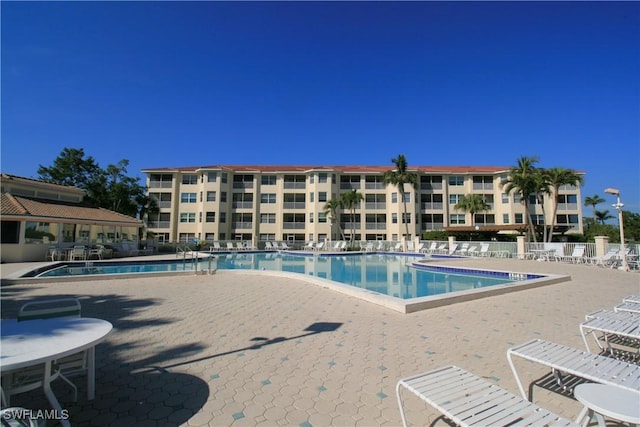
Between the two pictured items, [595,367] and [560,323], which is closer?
[595,367]

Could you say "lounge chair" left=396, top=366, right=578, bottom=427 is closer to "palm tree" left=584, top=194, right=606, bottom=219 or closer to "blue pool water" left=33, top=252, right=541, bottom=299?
"blue pool water" left=33, top=252, right=541, bottom=299

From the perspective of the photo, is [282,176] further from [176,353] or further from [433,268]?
[176,353]

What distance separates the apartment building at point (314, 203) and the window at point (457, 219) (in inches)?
5.3

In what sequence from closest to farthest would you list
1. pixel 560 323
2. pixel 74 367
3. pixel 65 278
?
pixel 74 367
pixel 560 323
pixel 65 278

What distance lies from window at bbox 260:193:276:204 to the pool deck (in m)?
33.5

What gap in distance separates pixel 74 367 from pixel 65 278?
10.6m

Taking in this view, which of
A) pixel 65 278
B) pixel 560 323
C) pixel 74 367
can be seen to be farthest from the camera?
pixel 65 278

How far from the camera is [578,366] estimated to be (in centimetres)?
295

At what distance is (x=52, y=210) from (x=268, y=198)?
24.6 m

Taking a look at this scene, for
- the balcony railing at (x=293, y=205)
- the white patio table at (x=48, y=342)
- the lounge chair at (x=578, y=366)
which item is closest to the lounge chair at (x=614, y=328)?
the lounge chair at (x=578, y=366)

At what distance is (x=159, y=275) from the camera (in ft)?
41.9

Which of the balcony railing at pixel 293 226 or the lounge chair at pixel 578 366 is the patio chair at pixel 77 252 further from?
the balcony railing at pixel 293 226

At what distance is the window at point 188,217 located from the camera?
41.2 meters

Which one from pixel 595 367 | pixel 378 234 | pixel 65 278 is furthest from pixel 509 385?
pixel 378 234
